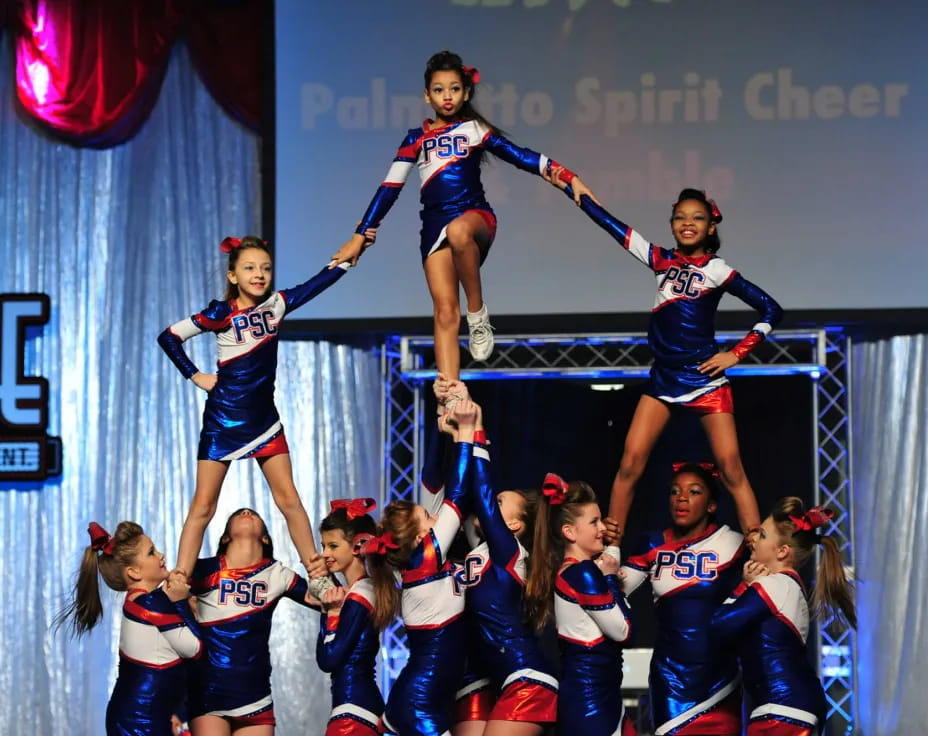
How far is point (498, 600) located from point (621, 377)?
315cm

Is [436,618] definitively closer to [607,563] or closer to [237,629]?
[607,563]

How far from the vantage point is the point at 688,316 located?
4969 millimetres

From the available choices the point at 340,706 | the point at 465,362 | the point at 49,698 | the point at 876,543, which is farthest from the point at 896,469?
the point at 49,698

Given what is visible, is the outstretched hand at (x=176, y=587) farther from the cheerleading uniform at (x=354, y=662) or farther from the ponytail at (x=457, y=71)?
the ponytail at (x=457, y=71)

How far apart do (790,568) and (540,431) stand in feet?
12.1

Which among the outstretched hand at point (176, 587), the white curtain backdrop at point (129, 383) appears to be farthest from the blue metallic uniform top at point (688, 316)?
the white curtain backdrop at point (129, 383)

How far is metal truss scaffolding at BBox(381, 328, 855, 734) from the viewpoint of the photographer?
7.20 metres

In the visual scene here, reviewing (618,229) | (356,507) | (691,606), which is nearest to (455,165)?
(618,229)

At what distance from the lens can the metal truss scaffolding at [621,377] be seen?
7.20 m

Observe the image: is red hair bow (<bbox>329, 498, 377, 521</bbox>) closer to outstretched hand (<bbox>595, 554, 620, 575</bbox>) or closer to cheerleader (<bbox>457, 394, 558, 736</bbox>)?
cheerleader (<bbox>457, 394, 558, 736</bbox>)

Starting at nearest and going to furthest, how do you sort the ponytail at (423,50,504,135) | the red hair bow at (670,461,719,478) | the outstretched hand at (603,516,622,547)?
the outstretched hand at (603,516,622,547) → the red hair bow at (670,461,719,478) → the ponytail at (423,50,504,135)

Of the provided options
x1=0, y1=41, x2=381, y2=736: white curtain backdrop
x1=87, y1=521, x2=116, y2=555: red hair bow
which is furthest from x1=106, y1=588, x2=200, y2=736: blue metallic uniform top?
x1=0, y1=41, x2=381, y2=736: white curtain backdrop

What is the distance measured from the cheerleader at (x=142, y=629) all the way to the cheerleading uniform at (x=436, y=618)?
77 centimetres

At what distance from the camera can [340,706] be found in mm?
4422
